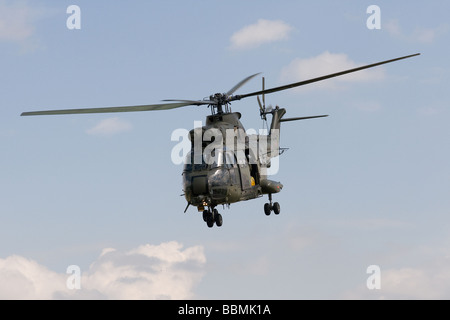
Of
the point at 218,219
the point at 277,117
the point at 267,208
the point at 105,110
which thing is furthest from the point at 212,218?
the point at 277,117

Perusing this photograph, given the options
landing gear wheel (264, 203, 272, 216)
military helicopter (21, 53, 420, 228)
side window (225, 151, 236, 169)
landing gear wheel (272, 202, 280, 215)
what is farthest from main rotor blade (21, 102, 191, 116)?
landing gear wheel (272, 202, 280, 215)

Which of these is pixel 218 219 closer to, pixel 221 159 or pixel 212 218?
pixel 212 218

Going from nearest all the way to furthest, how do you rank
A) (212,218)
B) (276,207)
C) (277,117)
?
1. (212,218)
2. (276,207)
3. (277,117)

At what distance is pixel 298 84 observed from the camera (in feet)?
92.9

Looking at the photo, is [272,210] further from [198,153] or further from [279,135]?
[198,153]

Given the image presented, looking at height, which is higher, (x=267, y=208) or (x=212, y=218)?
(x=267, y=208)

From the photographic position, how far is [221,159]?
29.9 metres

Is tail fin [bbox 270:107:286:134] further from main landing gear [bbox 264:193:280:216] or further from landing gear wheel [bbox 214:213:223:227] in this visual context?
landing gear wheel [bbox 214:213:223:227]

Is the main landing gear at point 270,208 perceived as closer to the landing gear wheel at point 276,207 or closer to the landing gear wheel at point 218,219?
the landing gear wheel at point 276,207

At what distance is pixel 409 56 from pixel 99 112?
1448 centimetres

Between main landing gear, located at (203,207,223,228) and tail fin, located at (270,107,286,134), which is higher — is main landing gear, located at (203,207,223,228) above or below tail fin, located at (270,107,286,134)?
below

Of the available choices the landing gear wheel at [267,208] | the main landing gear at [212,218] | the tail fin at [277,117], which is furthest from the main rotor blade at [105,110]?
the tail fin at [277,117]

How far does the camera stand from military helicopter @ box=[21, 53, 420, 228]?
29.2 m

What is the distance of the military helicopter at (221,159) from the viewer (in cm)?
2925
